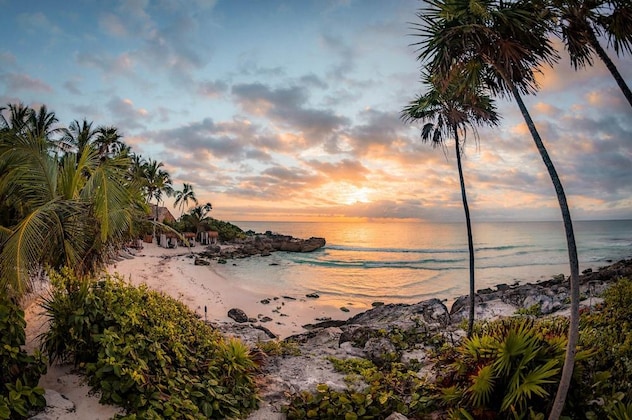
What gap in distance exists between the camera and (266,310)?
796 inches

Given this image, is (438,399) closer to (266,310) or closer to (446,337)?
(446,337)

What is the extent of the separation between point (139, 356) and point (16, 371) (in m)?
1.52

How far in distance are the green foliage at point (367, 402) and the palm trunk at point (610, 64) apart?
7246 millimetres

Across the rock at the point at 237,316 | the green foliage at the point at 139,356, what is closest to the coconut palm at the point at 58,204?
the green foliage at the point at 139,356

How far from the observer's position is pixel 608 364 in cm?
546

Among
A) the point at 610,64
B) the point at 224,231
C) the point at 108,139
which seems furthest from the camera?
the point at 224,231

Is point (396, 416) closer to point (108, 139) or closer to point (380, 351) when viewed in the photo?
point (380, 351)

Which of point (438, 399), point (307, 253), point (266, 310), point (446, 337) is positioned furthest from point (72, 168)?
point (307, 253)

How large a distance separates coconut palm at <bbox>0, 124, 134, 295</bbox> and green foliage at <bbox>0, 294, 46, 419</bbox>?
171 cm

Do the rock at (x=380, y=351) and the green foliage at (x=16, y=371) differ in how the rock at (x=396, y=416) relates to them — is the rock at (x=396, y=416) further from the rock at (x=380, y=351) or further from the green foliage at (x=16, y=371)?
the green foliage at (x=16, y=371)

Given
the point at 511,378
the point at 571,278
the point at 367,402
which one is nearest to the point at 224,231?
the point at 367,402

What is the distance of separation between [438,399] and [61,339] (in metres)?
6.42

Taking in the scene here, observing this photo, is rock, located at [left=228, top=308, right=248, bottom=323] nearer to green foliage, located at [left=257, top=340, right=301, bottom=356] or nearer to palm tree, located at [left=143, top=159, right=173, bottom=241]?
green foliage, located at [left=257, top=340, right=301, bottom=356]

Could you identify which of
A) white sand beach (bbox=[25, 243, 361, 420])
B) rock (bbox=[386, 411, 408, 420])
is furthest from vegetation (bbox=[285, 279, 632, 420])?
white sand beach (bbox=[25, 243, 361, 420])
